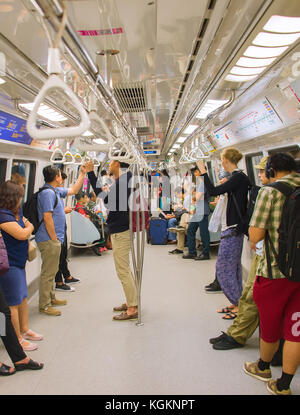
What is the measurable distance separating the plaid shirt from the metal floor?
3.28 ft

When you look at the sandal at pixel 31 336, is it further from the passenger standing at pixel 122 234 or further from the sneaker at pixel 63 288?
the sneaker at pixel 63 288

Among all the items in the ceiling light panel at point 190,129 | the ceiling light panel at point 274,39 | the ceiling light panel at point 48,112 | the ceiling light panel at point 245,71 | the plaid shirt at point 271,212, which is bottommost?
the plaid shirt at point 271,212

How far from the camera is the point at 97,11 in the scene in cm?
228

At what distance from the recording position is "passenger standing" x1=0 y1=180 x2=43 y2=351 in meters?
2.71

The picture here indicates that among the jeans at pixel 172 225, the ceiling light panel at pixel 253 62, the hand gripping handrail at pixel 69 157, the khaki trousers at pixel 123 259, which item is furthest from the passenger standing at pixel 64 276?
the jeans at pixel 172 225

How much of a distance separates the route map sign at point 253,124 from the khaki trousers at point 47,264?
301 cm

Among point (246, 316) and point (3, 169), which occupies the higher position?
point (3, 169)

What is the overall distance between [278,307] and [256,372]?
69 centimetres

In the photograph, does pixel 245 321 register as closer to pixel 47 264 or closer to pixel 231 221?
pixel 231 221

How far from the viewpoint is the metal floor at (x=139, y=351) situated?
7.75ft

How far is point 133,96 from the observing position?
4383mm

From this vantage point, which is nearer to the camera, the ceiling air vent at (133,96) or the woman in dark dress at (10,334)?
the woman in dark dress at (10,334)

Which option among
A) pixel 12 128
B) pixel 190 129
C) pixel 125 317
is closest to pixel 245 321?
pixel 125 317
